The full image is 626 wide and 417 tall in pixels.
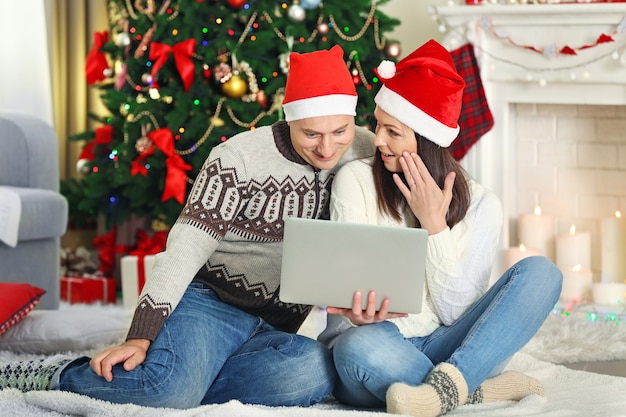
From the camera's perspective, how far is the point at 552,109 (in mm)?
3754

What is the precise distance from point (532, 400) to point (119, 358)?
851 millimetres

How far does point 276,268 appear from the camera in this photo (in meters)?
2.10

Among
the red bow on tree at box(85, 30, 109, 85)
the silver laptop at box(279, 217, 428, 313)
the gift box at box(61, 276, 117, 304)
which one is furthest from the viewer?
the red bow on tree at box(85, 30, 109, 85)

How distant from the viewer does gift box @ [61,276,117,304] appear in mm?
3740

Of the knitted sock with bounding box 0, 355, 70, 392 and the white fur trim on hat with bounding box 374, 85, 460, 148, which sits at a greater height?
the white fur trim on hat with bounding box 374, 85, 460, 148

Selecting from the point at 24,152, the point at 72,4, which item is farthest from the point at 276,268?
the point at 72,4

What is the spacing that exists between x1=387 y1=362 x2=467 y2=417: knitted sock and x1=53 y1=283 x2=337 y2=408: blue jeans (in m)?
0.24

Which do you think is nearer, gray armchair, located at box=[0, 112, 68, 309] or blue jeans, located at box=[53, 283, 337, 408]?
blue jeans, located at box=[53, 283, 337, 408]

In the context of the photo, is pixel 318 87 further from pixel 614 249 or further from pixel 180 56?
pixel 614 249

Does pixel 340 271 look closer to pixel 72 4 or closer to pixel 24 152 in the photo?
pixel 24 152

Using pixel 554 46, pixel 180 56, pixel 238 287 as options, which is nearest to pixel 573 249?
pixel 554 46

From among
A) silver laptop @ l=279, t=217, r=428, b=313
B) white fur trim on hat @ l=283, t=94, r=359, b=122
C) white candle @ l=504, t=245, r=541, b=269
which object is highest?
white fur trim on hat @ l=283, t=94, r=359, b=122

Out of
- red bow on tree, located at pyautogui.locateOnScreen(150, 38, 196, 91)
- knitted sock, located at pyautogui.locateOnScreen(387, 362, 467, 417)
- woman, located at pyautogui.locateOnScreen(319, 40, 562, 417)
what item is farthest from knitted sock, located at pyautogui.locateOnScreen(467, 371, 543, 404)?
red bow on tree, located at pyautogui.locateOnScreen(150, 38, 196, 91)

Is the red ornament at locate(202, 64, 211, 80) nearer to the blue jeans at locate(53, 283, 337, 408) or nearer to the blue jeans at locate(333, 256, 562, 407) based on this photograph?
the blue jeans at locate(53, 283, 337, 408)
